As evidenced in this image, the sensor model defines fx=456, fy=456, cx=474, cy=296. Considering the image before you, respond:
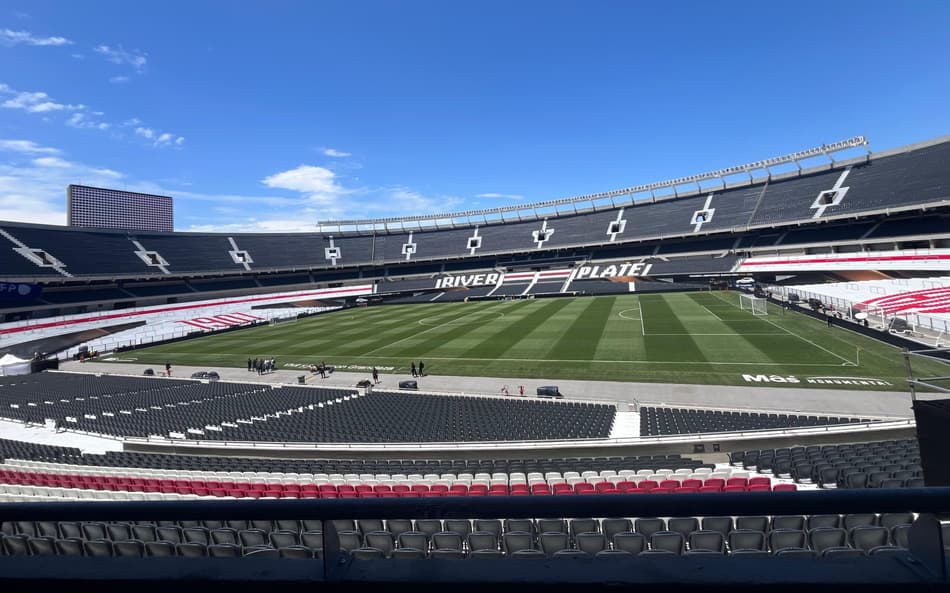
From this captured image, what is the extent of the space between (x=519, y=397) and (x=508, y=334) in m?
18.5

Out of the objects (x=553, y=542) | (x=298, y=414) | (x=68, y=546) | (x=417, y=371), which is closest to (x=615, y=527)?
(x=553, y=542)

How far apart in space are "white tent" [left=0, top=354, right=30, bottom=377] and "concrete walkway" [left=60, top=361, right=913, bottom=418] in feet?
79.0

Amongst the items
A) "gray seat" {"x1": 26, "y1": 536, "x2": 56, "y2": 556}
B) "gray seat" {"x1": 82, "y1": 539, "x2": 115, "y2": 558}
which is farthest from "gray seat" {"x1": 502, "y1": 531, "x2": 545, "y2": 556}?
"gray seat" {"x1": 26, "y1": 536, "x2": 56, "y2": 556}

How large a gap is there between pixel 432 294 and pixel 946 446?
263ft

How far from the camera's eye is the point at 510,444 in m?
15.6

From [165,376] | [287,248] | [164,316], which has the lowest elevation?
[165,376]

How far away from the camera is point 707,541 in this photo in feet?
13.6

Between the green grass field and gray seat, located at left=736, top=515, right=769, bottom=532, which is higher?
gray seat, located at left=736, top=515, right=769, bottom=532

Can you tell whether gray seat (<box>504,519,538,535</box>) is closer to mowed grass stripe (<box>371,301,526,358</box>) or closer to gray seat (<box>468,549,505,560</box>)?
gray seat (<box>468,549,505,560</box>)

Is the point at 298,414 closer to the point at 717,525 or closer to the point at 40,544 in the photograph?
the point at 40,544

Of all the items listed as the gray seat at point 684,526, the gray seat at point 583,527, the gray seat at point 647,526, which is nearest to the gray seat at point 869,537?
the gray seat at point 684,526

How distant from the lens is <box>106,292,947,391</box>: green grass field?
88.1 feet

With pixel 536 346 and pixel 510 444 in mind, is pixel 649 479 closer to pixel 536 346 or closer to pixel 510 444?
pixel 510 444

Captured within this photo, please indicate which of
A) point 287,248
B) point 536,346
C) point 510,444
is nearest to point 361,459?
point 510,444
